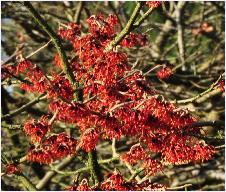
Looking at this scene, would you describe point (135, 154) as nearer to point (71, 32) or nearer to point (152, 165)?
point (152, 165)

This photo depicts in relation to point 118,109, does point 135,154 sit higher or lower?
lower

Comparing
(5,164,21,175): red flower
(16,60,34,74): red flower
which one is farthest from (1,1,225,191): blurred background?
(16,60,34,74): red flower

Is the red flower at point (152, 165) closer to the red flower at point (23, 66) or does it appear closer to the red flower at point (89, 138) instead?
the red flower at point (89, 138)

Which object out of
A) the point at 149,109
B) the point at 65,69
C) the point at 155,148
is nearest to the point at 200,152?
the point at 155,148

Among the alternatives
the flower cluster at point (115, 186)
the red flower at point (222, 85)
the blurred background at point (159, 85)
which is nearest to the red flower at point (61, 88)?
the flower cluster at point (115, 186)

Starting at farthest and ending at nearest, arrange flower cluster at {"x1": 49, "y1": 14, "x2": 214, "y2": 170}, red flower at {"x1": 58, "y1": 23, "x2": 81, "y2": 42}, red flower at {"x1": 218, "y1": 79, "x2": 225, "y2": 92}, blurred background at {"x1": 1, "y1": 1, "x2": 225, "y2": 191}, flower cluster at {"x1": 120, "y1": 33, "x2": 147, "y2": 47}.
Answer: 1. blurred background at {"x1": 1, "y1": 1, "x2": 225, "y2": 191}
2. red flower at {"x1": 58, "y1": 23, "x2": 81, "y2": 42}
3. flower cluster at {"x1": 120, "y1": 33, "x2": 147, "y2": 47}
4. red flower at {"x1": 218, "y1": 79, "x2": 225, "y2": 92}
5. flower cluster at {"x1": 49, "y1": 14, "x2": 214, "y2": 170}

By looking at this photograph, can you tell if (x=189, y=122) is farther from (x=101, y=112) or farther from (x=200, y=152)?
(x=101, y=112)

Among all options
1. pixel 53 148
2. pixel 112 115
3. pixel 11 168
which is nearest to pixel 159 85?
pixel 11 168

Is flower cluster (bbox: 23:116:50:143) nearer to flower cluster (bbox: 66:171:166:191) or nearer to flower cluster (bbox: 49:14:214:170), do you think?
flower cluster (bbox: 49:14:214:170)
